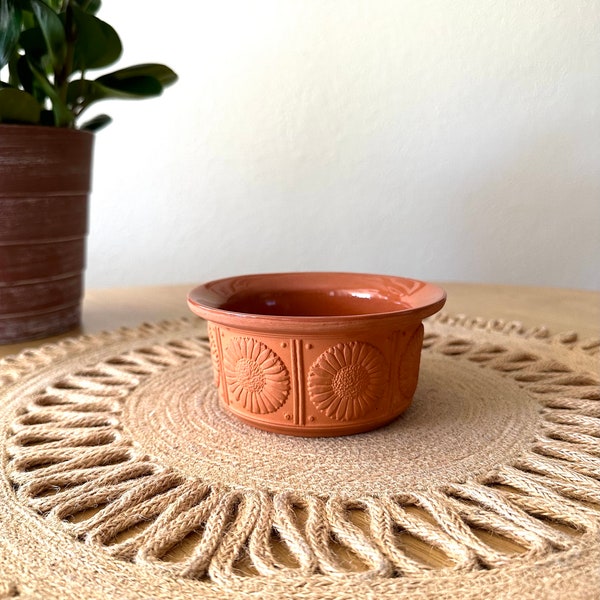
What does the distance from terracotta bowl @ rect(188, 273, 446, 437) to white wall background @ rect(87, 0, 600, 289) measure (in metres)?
1.00

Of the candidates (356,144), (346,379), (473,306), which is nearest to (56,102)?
(346,379)

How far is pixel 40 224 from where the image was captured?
66 cm

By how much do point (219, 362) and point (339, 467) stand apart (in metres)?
0.13

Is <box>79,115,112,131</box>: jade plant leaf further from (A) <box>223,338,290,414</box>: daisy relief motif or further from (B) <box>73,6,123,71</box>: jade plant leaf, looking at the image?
(A) <box>223,338,290,414</box>: daisy relief motif

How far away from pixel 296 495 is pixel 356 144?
3.78 feet

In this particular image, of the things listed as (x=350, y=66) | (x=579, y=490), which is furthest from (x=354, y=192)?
(x=579, y=490)

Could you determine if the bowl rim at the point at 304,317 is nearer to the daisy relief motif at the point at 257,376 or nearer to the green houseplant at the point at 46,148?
the daisy relief motif at the point at 257,376

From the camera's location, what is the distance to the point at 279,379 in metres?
0.41

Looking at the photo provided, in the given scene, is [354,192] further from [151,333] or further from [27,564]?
[27,564]

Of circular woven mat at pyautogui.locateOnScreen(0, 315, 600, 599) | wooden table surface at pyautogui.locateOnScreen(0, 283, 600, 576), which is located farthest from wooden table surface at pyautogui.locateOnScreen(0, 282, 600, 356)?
circular woven mat at pyautogui.locateOnScreen(0, 315, 600, 599)

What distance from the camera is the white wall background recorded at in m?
1.30

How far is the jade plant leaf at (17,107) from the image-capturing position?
0.59 meters

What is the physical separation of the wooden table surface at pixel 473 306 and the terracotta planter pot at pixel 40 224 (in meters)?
0.03

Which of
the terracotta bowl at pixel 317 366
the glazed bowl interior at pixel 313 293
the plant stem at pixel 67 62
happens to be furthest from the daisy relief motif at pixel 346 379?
the plant stem at pixel 67 62
